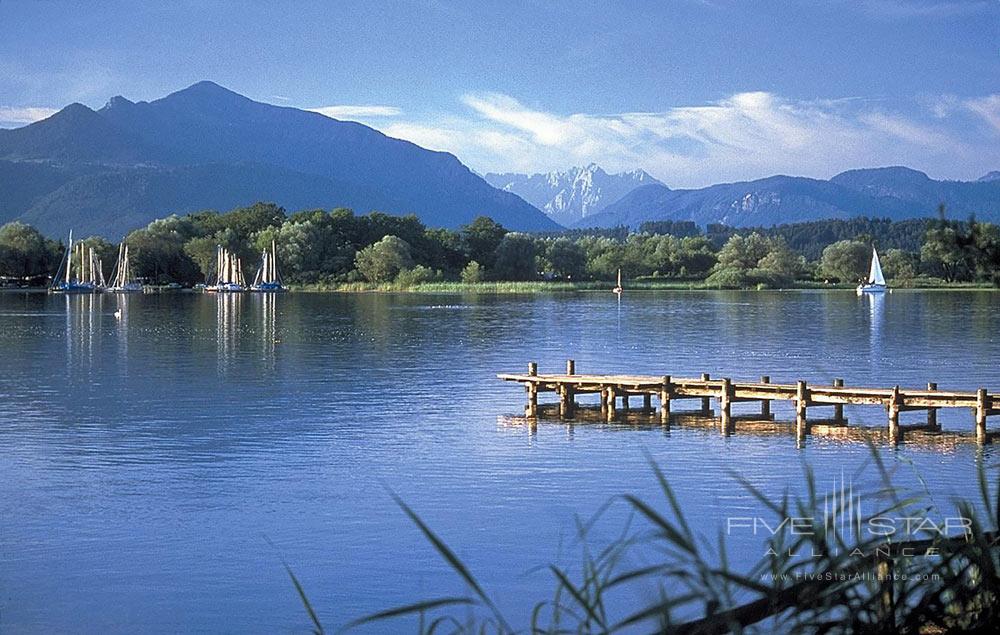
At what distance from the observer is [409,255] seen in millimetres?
143750

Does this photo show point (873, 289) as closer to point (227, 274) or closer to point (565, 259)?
point (565, 259)

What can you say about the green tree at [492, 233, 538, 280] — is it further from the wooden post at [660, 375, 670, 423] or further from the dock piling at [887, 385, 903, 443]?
the dock piling at [887, 385, 903, 443]

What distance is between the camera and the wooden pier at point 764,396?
972 inches

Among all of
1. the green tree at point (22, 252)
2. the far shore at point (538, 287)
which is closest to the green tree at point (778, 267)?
the far shore at point (538, 287)

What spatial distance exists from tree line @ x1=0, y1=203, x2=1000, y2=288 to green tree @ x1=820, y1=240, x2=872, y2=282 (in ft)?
0.42

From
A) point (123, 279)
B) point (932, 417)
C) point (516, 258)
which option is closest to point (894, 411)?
point (932, 417)

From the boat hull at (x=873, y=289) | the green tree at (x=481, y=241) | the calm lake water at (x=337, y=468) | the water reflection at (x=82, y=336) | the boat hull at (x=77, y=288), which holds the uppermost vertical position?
the green tree at (x=481, y=241)

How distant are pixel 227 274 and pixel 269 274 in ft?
23.5

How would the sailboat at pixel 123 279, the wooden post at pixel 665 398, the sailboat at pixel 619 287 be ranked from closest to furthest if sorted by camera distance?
the wooden post at pixel 665 398 < the sailboat at pixel 123 279 < the sailboat at pixel 619 287

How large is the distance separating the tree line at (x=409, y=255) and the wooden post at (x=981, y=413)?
11864 centimetres

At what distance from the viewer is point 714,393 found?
88.8ft

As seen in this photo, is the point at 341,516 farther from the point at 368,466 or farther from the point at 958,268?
the point at 958,268

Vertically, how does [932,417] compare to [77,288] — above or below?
below

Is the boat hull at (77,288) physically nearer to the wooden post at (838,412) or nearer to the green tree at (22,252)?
the green tree at (22,252)
